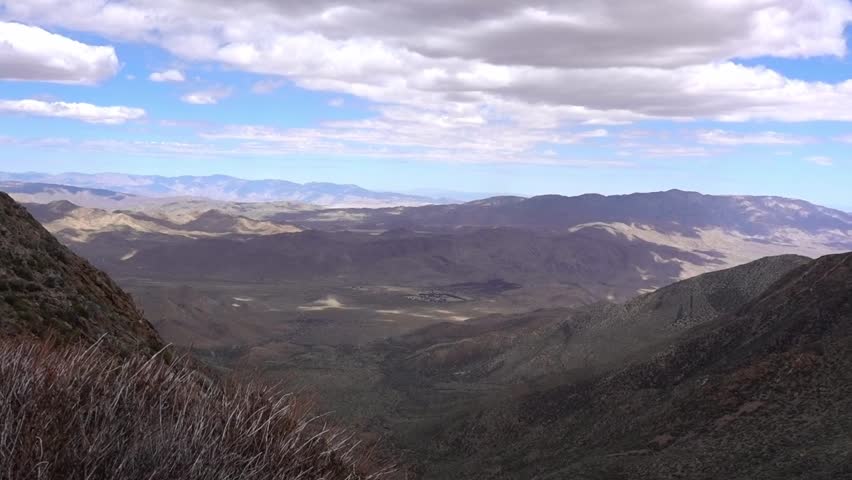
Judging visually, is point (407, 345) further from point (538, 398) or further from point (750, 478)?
point (750, 478)

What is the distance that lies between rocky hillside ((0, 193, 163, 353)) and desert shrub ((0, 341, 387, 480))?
15.1 ft

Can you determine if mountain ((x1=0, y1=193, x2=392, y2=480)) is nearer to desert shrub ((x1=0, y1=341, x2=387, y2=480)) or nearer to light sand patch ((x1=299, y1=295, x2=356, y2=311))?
desert shrub ((x1=0, y1=341, x2=387, y2=480))

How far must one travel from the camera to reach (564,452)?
34062mm

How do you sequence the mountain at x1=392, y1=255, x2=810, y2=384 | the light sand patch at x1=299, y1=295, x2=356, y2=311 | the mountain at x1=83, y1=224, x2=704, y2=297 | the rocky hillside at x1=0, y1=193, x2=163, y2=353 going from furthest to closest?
the mountain at x1=83, y1=224, x2=704, y2=297 → the light sand patch at x1=299, y1=295, x2=356, y2=311 → the mountain at x1=392, y1=255, x2=810, y2=384 → the rocky hillside at x1=0, y1=193, x2=163, y2=353

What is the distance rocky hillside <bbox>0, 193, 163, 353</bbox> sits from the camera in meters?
14.8

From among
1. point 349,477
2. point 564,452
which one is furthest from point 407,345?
point 349,477

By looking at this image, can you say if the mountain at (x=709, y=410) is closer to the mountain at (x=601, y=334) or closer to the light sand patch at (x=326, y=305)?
the mountain at (x=601, y=334)

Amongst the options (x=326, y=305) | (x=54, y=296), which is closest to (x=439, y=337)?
(x=326, y=305)

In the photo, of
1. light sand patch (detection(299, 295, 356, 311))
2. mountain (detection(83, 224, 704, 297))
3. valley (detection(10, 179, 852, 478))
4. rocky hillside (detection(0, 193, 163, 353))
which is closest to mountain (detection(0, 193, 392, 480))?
valley (detection(10, 179, 852, 478))

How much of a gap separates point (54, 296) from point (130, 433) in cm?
1147

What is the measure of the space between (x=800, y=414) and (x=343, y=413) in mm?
36781

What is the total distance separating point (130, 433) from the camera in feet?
24.0

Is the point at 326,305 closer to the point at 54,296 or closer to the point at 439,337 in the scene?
the point at 439,337

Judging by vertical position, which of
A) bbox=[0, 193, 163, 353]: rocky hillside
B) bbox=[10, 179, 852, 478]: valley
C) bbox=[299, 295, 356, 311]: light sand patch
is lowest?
bbox=[299, 295, 356, 311]: light sand patch
